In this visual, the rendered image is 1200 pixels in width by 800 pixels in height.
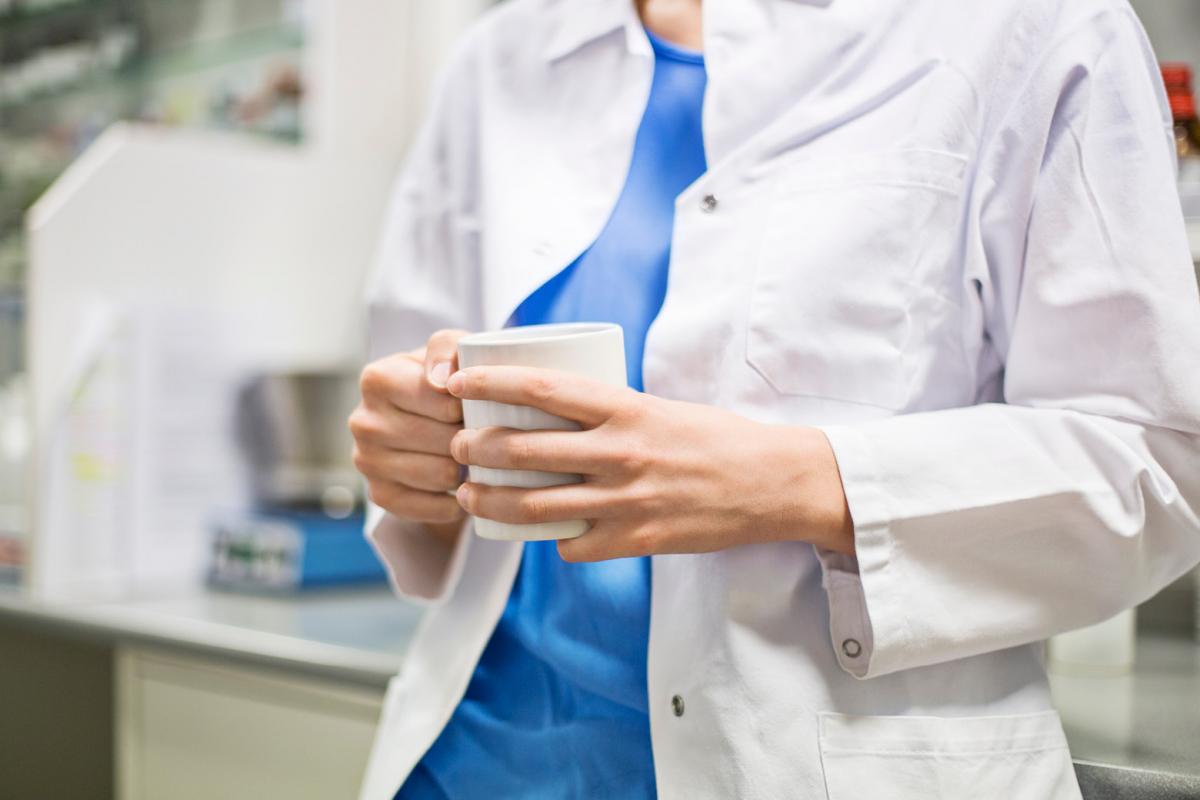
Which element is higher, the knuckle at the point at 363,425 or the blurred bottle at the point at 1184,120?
the blurred bottle at the point at 1184,120

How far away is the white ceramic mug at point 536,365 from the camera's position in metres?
0.64

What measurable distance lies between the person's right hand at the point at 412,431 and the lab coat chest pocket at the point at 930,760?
0.98 feet

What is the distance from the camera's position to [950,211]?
0.73 m

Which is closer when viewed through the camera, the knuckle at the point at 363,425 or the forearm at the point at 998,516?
the forearm at the point at 998,516

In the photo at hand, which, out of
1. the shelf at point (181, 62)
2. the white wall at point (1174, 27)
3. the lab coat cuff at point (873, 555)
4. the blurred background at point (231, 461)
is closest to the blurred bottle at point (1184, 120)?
the blurred background at point (231, 461)

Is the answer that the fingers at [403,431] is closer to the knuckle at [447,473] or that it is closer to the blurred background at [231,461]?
the knuckle at [447,473]

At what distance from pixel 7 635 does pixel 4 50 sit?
189 centimetres

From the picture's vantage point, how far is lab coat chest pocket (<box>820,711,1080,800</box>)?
69cm

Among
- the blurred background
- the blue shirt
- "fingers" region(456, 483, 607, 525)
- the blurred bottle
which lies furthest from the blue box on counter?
the blurred bottle

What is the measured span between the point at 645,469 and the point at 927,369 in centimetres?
21

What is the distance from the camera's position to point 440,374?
74 centimetres

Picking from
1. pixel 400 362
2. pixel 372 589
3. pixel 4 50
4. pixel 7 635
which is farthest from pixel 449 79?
pixel 4 50

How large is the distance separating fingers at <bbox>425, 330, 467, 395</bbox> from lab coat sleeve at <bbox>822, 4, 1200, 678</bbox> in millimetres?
242

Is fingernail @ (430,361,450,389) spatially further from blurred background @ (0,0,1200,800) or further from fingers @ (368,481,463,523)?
blurred background @ (0,0,1200,800)
